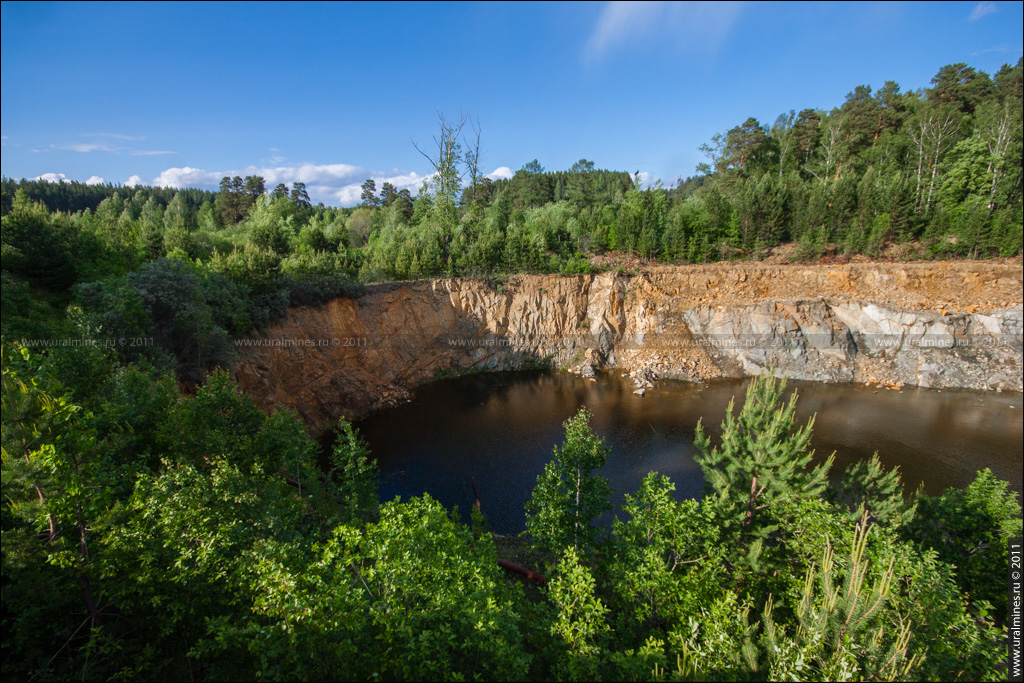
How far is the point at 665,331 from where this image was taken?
3731 cm

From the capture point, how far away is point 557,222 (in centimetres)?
4759

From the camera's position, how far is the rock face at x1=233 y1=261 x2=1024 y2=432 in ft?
95.9

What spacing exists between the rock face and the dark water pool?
8.24ft

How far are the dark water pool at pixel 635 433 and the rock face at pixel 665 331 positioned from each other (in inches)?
98.8

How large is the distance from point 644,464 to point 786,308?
76.2 feet

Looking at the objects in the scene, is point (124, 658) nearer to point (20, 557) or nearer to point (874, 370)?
point (20, 557)

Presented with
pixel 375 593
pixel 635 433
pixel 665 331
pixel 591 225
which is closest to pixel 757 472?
pixel 375 593

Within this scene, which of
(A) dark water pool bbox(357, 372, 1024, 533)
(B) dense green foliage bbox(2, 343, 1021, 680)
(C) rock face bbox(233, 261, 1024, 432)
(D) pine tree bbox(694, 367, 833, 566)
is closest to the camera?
(B) dense green foliage bbox(2, 343, 1021, 680)

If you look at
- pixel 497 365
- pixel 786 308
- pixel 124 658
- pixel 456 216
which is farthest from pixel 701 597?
pixel 456 216

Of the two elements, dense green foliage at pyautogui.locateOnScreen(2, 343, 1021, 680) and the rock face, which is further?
the rock face

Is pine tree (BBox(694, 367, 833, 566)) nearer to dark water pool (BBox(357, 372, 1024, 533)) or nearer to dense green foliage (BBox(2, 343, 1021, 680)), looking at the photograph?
dense green foliage (BBox(2, 343, 1021, 680))

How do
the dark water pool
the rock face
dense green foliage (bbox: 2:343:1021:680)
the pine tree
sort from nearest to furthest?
dense green foliage (bbox: 2:343:1021:680)
the pine tree
the dark water pool
the rock face

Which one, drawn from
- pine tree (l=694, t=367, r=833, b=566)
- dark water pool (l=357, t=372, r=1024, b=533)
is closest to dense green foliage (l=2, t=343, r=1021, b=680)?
pine tree (l=694, t=367, r=833, b=566)

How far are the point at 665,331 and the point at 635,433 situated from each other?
1613 centimetres
